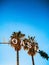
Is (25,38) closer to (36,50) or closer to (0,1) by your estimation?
(36,50)

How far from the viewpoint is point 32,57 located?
916cm

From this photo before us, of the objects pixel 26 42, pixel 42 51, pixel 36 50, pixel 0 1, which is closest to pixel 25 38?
pixel 26 42

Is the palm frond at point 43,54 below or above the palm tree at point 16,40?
below

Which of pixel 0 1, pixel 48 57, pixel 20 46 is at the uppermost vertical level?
pixel 0 1

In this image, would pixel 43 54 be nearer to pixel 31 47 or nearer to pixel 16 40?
pixel 31 47

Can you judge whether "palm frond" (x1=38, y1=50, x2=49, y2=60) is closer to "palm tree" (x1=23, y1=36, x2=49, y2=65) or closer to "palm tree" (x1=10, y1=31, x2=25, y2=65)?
"palm tree" (x1=23, y1=36, x2=49, y2=65)

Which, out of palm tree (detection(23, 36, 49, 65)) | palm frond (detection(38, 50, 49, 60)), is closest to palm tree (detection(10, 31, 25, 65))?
palm tree (detection(23, 36, 49, 65))

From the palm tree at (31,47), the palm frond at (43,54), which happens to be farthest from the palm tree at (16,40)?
the palm frond at (43,54)

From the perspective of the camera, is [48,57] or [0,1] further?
[48,57]

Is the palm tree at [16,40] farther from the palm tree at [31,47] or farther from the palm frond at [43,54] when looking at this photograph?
the palm frond at [43,54]

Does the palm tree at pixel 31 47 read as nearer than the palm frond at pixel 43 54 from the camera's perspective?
No

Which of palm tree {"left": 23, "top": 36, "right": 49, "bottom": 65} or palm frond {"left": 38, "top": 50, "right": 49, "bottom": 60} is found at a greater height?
palm tree {"left": 23, "top": 36, "right": 49, "bottom": 65}

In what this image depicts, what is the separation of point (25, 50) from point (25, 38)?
75 cm

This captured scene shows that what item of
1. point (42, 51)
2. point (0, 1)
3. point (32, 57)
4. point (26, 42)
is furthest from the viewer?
point (26, 42)
